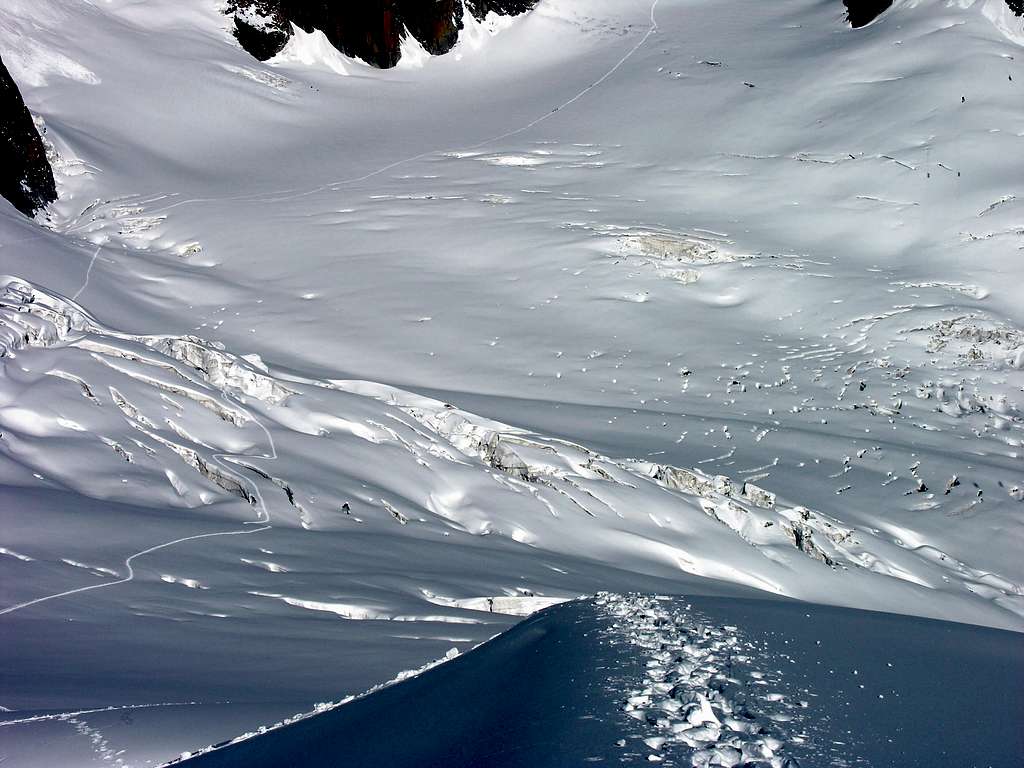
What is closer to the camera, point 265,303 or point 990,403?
point 990,403

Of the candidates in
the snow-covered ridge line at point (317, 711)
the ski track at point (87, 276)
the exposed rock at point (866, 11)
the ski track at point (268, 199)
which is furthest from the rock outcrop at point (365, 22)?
the snow-covered ridge line at point (317, 711)

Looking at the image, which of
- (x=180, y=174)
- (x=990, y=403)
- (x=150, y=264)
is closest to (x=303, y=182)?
(x=180, y=174)

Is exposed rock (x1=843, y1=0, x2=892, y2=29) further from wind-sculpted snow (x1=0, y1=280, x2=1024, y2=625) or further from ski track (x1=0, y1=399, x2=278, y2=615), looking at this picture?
ski track (x1=0, y1=399, x2=278, y2=615)

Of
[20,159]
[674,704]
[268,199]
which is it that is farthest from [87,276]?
[674,704]

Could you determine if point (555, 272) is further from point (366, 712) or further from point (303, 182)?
point (366, 712)

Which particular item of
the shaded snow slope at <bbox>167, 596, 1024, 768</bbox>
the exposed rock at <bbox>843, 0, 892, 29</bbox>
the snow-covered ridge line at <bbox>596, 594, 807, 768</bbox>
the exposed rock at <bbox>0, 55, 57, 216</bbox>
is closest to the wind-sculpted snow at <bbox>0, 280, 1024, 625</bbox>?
the shaded snow slope at <bbox>167, 596, 1024, 768</bbox>

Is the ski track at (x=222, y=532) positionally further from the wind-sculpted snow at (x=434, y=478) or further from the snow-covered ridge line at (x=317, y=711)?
the snow-covered ridge line at (x=317, y=711)

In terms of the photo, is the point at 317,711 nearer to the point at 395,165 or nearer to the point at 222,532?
the point at 222,532
